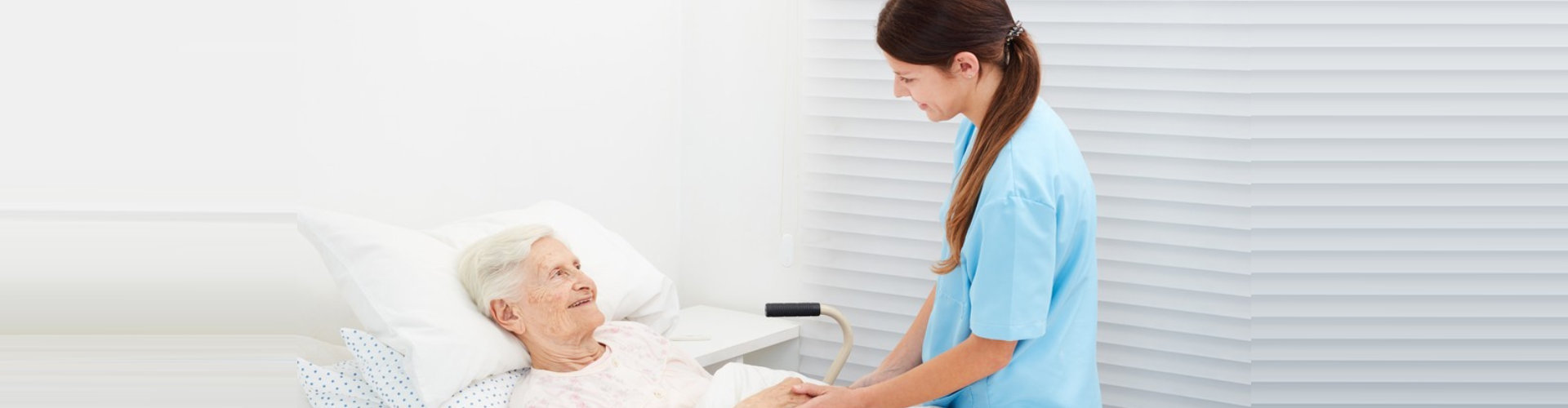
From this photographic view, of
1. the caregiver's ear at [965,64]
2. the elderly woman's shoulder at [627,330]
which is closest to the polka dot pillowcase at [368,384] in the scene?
the elderly woman's shoulder at [627,330]

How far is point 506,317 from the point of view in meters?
1.83

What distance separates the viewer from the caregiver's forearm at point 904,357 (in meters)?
1.85

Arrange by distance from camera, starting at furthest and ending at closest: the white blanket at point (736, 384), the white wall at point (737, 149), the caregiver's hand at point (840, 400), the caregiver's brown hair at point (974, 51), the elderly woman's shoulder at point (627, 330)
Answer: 1. the white wall at point (737, 149)
2. the elderly woman's shoulder at point (627, 330)
3. the white blanket at point (736, 384)
4. the caregiver's hand at point (840, 400)
5. the caregiver's brown hair at point (974, 51)

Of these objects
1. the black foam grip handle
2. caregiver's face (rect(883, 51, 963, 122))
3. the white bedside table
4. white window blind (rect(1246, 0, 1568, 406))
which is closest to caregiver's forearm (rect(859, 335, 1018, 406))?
caregiver's face (rect(883, 51, 963, 122))

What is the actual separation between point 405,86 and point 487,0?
0.89 feet

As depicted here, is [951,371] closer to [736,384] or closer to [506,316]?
[736,384]

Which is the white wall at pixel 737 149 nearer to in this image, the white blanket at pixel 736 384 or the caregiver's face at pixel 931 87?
the white blanket at pixel 736 384

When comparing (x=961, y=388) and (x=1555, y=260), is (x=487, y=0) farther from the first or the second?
(x=1555, y=260)

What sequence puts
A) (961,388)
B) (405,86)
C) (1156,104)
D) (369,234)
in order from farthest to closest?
1. (1156,104)
2. (405,86)
3. (369,234)
4. (961,388)

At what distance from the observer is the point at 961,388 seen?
1627 mm

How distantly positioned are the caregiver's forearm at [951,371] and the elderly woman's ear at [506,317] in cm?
62

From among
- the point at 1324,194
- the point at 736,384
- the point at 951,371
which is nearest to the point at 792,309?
the point at 736,384

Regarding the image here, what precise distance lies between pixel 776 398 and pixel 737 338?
2.27 ft

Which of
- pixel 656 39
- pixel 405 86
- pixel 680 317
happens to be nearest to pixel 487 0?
pixel 405 86
